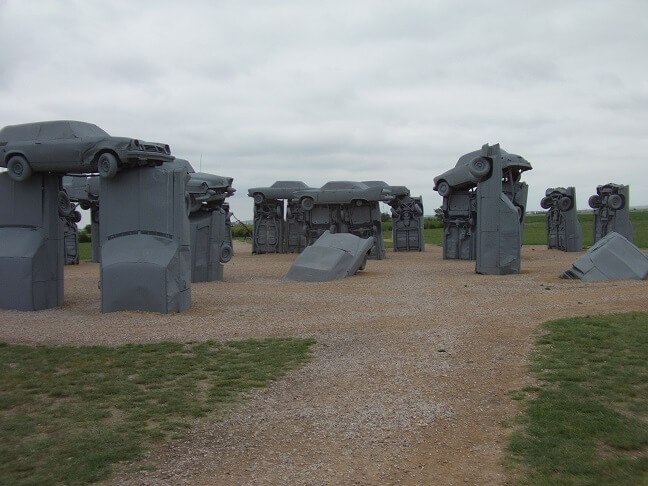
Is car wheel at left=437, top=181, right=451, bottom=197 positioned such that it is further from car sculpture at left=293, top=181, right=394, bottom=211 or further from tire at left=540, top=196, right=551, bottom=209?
tire at left=540, top=196, right=551, bottom=209

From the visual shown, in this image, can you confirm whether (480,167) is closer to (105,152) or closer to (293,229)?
(105,152)

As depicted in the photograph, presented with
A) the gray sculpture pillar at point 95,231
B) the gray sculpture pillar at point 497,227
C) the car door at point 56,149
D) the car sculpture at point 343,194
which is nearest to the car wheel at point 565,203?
the car sculpture at point 343,194

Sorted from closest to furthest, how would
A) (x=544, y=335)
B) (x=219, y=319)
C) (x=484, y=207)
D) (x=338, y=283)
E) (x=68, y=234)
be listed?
(x=544, y=335), (x=219, y=319), (x=338, y=283), (x=484, y=207), (x=68, y=234)

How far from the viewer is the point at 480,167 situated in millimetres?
20047

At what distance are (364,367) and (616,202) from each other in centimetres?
2339

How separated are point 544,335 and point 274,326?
179 inches

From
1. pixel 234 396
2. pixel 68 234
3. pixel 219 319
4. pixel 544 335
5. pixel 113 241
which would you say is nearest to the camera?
pixel 234 396

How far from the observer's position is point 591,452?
5.49 m

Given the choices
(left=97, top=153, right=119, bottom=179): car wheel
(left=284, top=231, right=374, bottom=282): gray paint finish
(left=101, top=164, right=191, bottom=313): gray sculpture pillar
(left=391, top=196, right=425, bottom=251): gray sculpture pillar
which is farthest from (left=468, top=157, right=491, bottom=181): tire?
(left=391, top=196, right=425, bottom=251): gray sculpture pillar

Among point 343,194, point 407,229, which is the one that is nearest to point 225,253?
point 343,194

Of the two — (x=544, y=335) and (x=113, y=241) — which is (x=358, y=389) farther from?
(x=113, y=241)

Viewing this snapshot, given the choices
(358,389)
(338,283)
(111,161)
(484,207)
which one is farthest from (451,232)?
(358,389)

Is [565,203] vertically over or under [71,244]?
over

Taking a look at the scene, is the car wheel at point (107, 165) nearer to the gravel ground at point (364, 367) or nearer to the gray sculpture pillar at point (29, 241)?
the gray sculpture pillar at point (29, 241)
